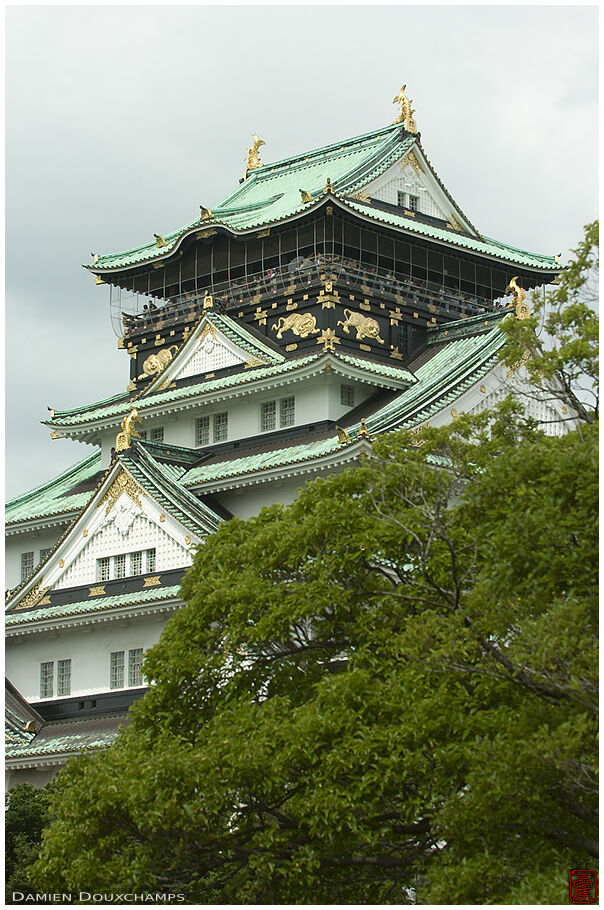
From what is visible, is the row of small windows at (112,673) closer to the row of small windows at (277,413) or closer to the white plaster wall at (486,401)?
Result: the row of small windows at (277,413)

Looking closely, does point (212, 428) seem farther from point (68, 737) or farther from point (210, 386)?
point (68, 737)

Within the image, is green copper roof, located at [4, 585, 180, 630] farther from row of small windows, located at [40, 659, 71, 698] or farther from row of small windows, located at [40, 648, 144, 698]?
row of small windows, located at [40, 659, 71, 698]

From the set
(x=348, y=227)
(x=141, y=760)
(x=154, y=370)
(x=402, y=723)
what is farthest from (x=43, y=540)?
(x=402, y=723)

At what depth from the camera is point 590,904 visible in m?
22.0

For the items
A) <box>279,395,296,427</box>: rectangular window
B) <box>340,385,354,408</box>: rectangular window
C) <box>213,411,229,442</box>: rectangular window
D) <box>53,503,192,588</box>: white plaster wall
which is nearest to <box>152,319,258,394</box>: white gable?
<box>213,411,229,442</box>: rectangular window

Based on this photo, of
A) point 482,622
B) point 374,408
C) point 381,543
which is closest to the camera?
point 482,622

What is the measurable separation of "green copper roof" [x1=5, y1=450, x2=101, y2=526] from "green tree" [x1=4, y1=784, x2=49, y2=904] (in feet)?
46.0

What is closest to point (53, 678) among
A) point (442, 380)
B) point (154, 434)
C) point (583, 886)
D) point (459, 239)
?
point (154, 434)

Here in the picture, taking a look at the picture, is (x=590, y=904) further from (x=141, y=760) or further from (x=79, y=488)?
(x=79, y=488)

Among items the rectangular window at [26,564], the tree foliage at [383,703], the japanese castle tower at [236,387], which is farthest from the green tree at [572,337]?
the rectangular window at [26,564]

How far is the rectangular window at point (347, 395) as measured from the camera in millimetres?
47656

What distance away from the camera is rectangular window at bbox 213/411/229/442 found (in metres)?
49.9

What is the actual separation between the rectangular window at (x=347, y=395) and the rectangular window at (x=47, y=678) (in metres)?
12.3

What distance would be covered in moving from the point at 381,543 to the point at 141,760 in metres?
5.73
